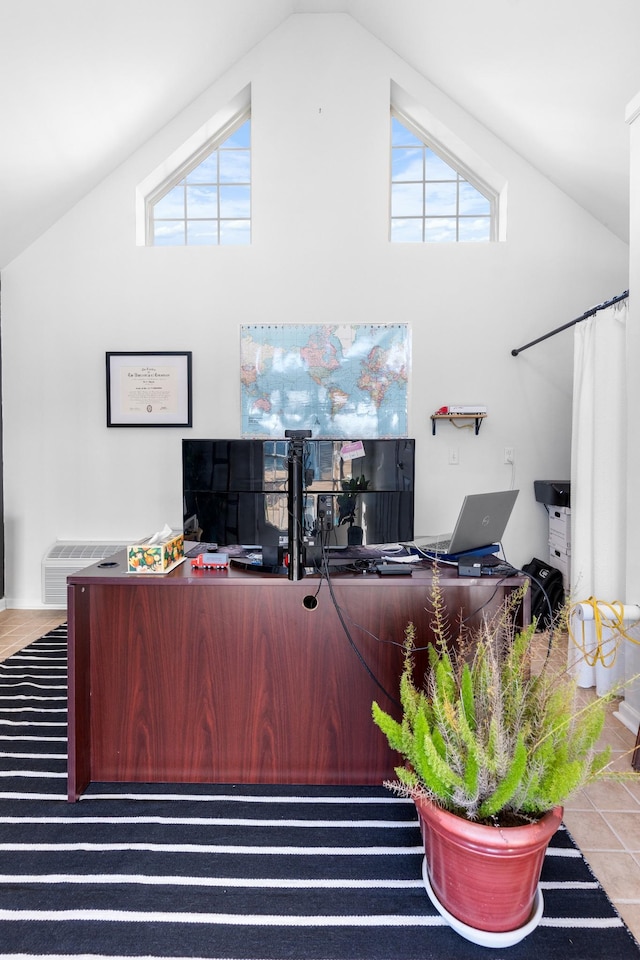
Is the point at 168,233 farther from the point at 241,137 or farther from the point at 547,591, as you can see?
the point at 547,591

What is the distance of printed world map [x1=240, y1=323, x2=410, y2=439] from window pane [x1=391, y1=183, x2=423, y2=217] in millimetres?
831

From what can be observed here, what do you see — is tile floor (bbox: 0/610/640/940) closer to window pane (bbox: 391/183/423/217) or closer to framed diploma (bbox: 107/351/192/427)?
framed diploma (bbox: 107/351/192/427)

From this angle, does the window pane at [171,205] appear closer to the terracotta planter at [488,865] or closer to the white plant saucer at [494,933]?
the terracotta planter at [488,865]

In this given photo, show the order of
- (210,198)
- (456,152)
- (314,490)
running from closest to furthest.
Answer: (314,490) < (456,152) < (210,198)

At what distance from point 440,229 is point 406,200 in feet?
1.02

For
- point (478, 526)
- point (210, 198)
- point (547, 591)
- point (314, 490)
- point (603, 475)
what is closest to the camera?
point (314, 490)

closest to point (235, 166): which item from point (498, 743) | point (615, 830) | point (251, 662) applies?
point (251, 662)

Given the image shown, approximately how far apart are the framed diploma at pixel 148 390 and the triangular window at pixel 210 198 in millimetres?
890

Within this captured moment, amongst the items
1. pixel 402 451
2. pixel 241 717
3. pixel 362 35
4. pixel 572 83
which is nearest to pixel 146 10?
pixel 362 35

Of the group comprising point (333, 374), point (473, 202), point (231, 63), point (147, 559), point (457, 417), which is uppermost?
point (231, 63)

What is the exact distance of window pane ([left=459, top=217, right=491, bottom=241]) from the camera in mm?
3531

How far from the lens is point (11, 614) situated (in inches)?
138

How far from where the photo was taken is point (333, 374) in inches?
135

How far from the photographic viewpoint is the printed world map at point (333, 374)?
11.2ft
